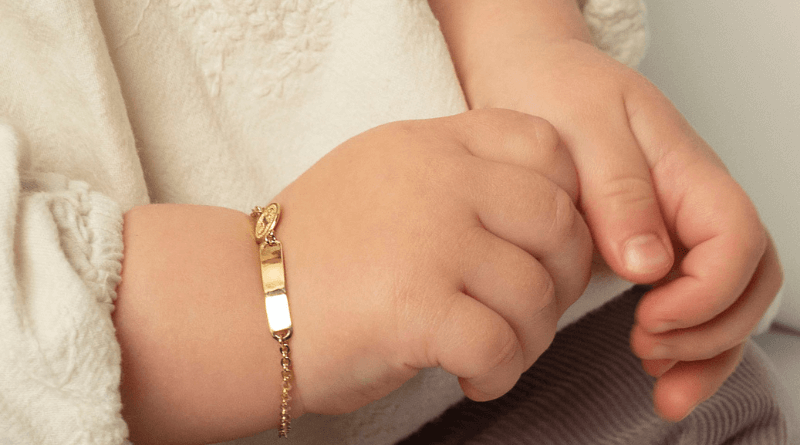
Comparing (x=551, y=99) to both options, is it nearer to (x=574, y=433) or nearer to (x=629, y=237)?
(x=629, y=237)

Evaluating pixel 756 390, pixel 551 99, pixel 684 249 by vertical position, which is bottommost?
pixel 756 390

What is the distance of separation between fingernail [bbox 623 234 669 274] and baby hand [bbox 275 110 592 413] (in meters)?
0.03

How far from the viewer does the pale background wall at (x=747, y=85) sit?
73cm

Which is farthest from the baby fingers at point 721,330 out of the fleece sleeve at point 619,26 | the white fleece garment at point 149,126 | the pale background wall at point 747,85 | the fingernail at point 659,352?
the pale background wall at point 747,85

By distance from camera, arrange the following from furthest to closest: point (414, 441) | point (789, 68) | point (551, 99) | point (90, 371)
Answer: point (789, 68), point (414, 441), point (551, 99), point (90, 371)

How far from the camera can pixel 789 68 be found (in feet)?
2.39

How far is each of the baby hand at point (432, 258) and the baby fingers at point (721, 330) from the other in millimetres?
65

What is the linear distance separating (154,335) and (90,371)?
0.05 meters

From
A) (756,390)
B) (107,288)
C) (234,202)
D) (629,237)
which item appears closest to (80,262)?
(107,288)

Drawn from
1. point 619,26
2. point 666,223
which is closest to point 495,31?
point 619,26

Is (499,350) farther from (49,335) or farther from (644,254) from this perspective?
(49,335)

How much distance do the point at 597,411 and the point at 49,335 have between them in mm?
448

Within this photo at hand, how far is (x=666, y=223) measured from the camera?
0.41 meters

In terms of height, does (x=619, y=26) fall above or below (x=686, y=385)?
above
